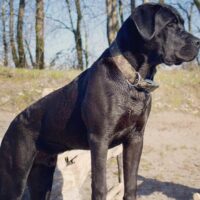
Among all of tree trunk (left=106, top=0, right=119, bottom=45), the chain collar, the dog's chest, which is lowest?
tree trunk (left=106, top=0, right=119, bottom=45)

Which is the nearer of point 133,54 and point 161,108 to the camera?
point 133,54

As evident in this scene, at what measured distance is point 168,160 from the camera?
9.02 m

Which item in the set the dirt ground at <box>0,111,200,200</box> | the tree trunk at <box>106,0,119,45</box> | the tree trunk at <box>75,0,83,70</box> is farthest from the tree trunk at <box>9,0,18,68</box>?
the dirt ground at <box>0,111,200,200</box>

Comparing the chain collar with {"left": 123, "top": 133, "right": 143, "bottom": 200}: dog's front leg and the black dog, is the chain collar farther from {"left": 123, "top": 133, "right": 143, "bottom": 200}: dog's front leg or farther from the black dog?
{"left": 123, "top": 133, "right": 143, "bottom": 200}: dog's front leg

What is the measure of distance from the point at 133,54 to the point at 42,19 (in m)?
16.6

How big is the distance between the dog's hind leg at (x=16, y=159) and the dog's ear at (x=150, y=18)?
3.82 feet

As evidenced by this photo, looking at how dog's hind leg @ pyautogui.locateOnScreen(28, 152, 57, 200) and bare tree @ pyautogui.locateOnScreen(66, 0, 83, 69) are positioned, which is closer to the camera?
dog's hind leg @ pyautogui.locateOnScreen(28, 152, 57, 200)

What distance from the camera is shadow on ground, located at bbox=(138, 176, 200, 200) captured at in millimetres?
6625

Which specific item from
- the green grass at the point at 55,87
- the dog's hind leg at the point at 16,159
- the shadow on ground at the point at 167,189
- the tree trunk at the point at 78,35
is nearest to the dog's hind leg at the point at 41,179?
the dog's hind leg at the point at 16,159

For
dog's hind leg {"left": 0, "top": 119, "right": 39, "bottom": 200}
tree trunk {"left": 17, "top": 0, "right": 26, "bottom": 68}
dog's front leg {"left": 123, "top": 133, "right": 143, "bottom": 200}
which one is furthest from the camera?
tree trunk {"left": 17, "top": 0, "right": 26, "bottom": 68}

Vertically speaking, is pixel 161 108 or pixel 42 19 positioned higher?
pixel 42 19

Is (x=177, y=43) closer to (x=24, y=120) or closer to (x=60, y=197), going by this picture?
(x=24, y=120)

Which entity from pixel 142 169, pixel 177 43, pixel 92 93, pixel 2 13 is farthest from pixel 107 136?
pixel 2 13

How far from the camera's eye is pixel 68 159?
5.07m
